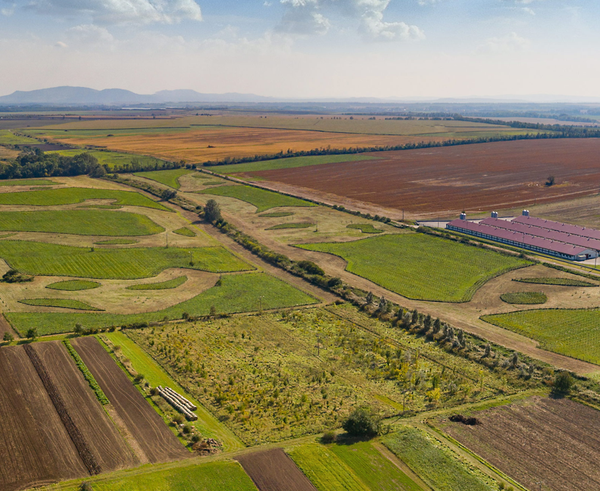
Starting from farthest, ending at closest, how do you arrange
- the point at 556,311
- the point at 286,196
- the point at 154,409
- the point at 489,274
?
the point at 286,196 < the point at 489,274 < the point at 556,311 < the point at 154,409

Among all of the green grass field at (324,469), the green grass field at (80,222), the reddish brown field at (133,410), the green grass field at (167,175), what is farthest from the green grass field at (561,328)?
the green grass field at (167,175)

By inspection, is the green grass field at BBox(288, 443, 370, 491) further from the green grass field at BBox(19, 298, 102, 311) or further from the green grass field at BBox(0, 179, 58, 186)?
the green grass field at BBox(0, 179, 58, 186)

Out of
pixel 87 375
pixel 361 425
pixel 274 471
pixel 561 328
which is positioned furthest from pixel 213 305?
pixel 561 328

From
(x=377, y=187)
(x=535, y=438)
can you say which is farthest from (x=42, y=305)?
(x=377, y=187)

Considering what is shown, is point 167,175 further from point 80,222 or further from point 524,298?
point 524,298

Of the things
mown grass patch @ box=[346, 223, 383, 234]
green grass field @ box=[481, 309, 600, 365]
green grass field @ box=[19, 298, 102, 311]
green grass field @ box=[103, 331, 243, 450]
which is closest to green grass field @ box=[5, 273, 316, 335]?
green grass field @ box=[19, 298, 102, 311]

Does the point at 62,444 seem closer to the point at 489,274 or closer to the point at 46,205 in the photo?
the point at 489,274

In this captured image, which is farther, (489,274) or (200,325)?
(489,274)
